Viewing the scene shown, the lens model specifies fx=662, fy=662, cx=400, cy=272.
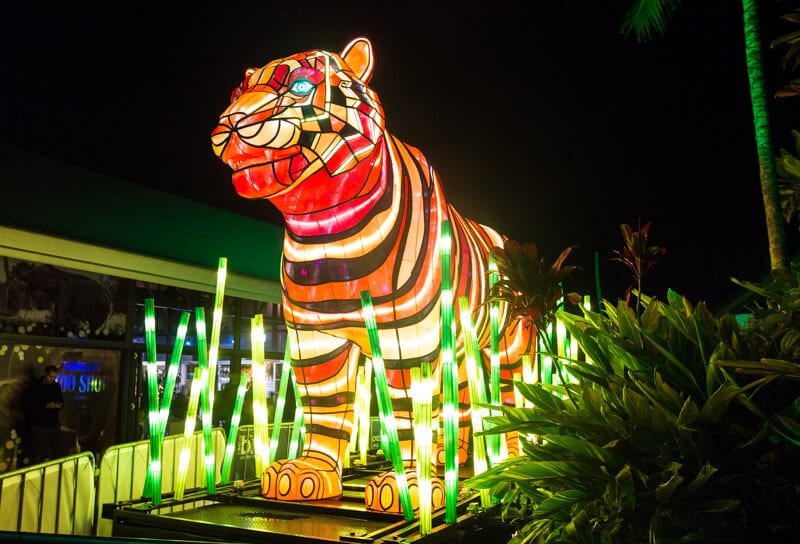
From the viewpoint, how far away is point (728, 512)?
2.25 m

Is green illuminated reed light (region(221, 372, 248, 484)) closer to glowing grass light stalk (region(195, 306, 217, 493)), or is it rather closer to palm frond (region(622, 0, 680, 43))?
glowing grass light stalk (region(195, 306, 217, 493))

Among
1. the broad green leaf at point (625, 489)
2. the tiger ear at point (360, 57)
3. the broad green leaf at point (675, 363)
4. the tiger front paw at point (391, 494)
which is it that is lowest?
the tiger front paw at point (391, 494)

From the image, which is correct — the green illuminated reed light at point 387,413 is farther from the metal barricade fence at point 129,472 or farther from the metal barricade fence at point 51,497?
the metal barricade fence at point 51,497

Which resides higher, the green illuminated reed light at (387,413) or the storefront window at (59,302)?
the storefront window at (59,302)

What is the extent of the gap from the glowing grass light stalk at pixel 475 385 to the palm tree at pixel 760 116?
1.60 metres

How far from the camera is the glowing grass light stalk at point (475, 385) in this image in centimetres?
336

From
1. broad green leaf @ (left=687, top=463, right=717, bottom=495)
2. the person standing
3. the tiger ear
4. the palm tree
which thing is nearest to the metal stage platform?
broad green leaf @ (left=687, top=463, right=717, bottom=495)

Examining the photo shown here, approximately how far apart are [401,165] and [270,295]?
4.67 m

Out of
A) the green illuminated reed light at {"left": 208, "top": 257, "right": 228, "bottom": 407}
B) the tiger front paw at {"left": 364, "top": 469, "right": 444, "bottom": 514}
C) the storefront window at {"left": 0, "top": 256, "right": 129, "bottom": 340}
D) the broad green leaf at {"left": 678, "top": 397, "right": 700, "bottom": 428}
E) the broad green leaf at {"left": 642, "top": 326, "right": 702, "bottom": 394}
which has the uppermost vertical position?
the storefront window at {"left": 0, "top": 256, "right": 129, "bottom": 340}

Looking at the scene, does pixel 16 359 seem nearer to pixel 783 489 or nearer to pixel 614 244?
pixel 783 489

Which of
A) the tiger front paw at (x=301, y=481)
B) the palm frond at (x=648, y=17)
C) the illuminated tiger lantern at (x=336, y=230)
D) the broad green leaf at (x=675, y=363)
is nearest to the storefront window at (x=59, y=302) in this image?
the illuminated tiger lantern at (x=336, y=230)

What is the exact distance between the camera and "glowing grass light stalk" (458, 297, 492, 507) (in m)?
3.36

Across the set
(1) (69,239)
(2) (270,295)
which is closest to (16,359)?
(1) (69,239)

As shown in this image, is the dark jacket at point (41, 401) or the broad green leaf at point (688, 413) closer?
the broad green leaf at point (688, 413)
